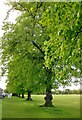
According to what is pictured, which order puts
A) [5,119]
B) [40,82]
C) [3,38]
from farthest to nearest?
[3,38]
[40,82]
[5,119]

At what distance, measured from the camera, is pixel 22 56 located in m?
29.8

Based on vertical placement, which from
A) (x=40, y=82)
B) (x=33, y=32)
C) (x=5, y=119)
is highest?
(x=33, y=32)

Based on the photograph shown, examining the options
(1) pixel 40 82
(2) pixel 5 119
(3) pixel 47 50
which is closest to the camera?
(3) pixel 47 50

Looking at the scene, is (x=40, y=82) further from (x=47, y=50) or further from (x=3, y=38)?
(x=47, y=50)

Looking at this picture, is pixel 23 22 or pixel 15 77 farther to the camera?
pixel 15 77

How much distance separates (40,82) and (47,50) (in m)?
19.2

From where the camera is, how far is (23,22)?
94.7 feet

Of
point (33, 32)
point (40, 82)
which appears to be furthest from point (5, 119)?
point (33, 32)

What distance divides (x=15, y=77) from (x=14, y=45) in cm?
401

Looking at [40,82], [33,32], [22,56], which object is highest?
[33,32]

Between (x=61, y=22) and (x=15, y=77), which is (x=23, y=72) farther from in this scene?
(x=61, y=22)

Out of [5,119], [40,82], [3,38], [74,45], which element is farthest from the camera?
[3,38]

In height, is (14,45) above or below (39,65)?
above

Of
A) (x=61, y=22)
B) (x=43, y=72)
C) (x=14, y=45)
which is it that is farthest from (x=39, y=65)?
(x=61, y=22)
